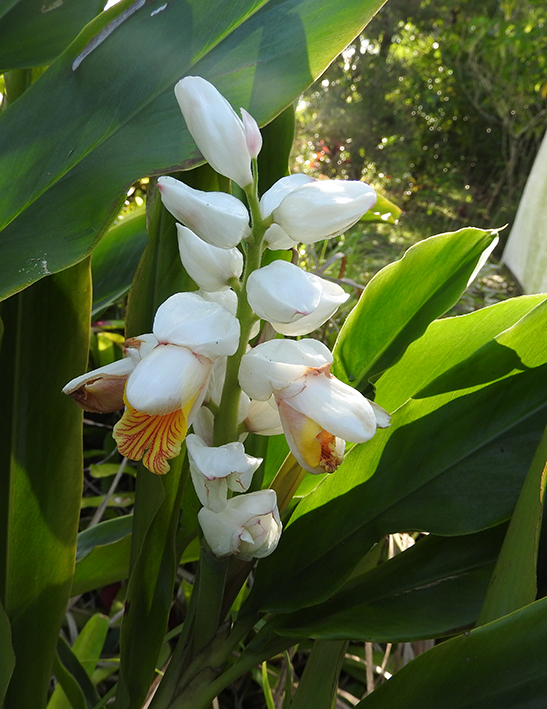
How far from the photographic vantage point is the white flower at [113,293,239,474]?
0.36 m

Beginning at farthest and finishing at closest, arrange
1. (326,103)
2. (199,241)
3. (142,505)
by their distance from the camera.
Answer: (326,103) → (142,505) → (199,241)

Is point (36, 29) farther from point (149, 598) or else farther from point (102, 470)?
point (102, 470)

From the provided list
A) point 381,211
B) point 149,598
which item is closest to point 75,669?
point 149,598

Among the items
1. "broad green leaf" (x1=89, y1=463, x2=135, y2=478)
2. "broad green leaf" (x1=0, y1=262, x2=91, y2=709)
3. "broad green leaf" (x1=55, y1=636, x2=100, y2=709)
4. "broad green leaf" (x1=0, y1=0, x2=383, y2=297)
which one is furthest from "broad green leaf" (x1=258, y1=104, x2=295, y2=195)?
"broad green leaf" (x1=89, y1=463, x2=135, y2=478)

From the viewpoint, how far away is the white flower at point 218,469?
0.39m

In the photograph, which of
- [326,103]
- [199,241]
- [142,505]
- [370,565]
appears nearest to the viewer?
[199,241]

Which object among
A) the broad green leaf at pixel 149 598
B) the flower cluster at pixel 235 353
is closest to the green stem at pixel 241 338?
the flower cluster at pixel 235 353

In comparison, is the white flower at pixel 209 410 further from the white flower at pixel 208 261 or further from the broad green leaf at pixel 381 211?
the broad green leaf at pixel 381 211

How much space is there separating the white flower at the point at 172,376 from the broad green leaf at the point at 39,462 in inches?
7.5

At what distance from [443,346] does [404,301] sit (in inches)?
2.3

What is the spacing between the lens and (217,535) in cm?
43

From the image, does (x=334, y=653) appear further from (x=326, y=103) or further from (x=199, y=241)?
(x=326, y=103)

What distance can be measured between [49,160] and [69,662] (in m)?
0.54

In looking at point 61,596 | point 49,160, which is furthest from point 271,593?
point 49,160
